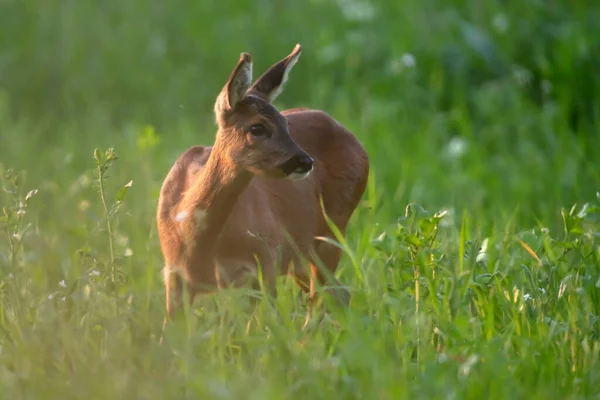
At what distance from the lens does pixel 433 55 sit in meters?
9.69

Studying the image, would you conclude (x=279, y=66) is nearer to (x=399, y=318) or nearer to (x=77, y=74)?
(x=399, y=318)

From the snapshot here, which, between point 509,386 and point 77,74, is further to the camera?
point 77,74

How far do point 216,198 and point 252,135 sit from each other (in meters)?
0.33

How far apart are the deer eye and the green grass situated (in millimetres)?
642

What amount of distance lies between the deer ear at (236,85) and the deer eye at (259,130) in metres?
0.15

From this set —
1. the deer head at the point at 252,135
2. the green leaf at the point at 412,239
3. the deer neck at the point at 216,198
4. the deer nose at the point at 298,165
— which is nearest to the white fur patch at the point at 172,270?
the deer neck at the point at 216,198

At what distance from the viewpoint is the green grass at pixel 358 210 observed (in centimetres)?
390

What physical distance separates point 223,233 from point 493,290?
119cm

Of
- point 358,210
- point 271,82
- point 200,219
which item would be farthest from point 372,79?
point 200,219

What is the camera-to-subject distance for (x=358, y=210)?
6980mm

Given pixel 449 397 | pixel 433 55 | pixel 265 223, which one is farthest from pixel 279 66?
pixel 433 55

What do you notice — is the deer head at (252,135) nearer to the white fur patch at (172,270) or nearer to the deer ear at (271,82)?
the deer ear at (271,82)

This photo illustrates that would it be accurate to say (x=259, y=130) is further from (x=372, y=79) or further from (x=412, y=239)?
(x=372, y=79)

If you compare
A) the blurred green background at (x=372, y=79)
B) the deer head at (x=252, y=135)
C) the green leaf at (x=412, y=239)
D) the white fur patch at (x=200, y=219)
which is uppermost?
the deer head at (x=252, y=135)
